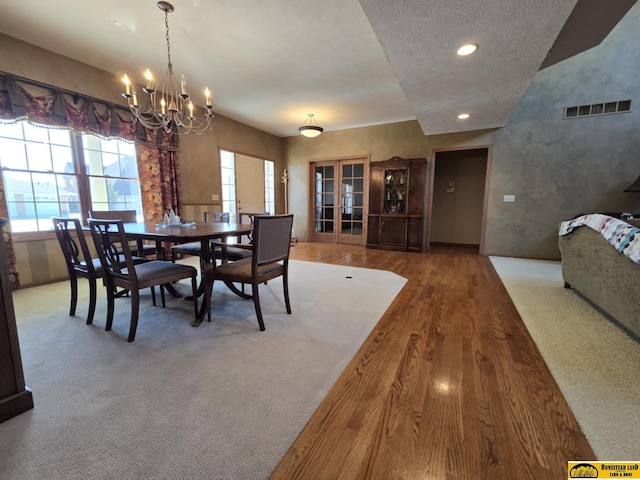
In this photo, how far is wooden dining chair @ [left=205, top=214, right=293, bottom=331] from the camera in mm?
1995

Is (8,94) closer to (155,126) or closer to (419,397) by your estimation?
(155,126)

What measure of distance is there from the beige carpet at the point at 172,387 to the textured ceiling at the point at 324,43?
2326 mm

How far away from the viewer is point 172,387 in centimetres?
141

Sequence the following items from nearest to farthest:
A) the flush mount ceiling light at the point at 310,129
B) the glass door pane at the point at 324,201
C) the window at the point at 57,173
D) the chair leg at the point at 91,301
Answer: the chair leg at the point at 91,301 → the window at the point at 57,173 → the flush mount ceiling light at the point at 310,129 → the glass door pane at the point at 324,201

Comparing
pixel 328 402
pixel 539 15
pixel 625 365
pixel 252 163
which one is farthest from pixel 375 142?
pixel 328 402

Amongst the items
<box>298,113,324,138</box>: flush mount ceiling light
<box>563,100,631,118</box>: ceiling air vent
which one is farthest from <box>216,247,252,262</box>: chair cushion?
<box>563,100,631,118</box>: ceiling air vent

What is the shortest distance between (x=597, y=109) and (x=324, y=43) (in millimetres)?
4514

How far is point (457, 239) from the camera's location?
6324 mm

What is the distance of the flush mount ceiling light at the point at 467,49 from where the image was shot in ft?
7.05

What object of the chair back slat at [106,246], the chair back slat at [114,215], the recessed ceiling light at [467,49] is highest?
the recessed ceiling light at [467,49]

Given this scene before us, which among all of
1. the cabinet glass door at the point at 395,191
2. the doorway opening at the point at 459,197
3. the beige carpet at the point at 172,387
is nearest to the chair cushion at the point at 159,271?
the beige carpet at the point at 172,387

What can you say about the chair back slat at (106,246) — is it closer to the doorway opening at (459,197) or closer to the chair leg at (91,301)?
the chair leg at (91,301)

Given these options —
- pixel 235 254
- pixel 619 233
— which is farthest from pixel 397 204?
pixel 235 254

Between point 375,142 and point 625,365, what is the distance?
5.25m
